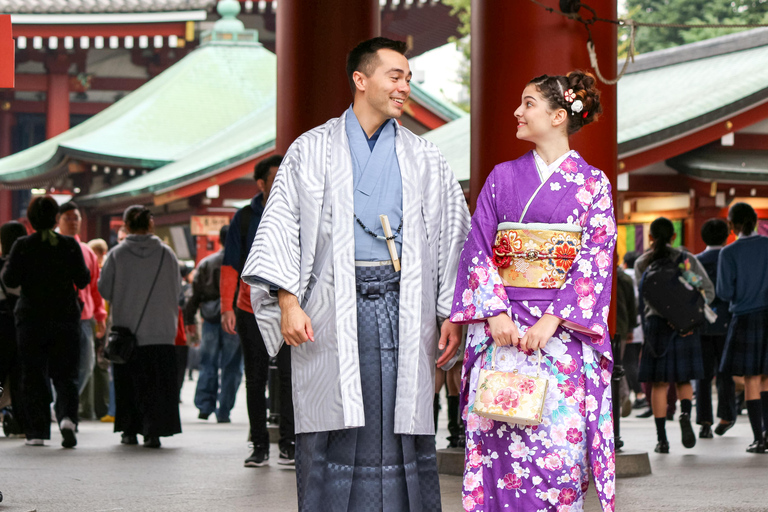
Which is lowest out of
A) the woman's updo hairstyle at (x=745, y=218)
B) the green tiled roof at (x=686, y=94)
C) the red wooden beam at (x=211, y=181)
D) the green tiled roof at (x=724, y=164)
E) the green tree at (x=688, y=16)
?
the woman's updo hairstyle at (x=745, y=218)

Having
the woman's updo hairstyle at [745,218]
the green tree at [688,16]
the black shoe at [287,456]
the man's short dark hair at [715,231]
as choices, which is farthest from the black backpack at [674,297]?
the green tree at [688,16]

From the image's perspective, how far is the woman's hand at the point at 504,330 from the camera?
4199 mm

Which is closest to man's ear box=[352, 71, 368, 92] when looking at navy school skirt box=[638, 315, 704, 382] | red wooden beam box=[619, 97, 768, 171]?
navy school skirt box=[638, 315, 704, 382]

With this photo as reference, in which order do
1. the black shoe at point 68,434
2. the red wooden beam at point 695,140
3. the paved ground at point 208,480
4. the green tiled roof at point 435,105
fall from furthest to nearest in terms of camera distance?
the green tiled roof at point 435,105
the red wooden beam at point 695,140
the black shoe at point 68,434
the paved ground at point 208,480

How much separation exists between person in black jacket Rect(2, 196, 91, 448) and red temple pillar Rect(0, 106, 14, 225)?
48.0 feet

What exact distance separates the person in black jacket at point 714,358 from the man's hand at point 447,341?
5285 mm

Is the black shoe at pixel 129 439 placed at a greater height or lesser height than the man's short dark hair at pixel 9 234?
lesser

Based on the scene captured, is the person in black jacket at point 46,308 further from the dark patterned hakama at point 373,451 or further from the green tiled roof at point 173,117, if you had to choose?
Answer: the green tiled roof at point 173,117

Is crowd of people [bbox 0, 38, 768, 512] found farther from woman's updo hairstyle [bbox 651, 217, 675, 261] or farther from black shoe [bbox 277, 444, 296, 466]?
woman's updo hairstyle [bbox 651, 217, 675, 261]

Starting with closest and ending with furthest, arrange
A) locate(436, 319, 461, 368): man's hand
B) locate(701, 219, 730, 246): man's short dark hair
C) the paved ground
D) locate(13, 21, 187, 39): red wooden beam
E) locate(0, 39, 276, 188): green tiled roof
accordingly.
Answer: locate(436, 319, 461, 368): man's hand → the paved ground → locate(701, 219, 730, 246): man's short dark hair → locate(0, 39, 276, 188): green tiled roof → locate(13, 21, 187, 39): red wooden beam

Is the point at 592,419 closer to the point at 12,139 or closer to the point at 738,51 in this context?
the point at 738,51

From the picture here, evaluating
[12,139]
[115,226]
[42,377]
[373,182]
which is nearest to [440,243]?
[373,182]

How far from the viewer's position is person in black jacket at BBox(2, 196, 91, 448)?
27.1 ft

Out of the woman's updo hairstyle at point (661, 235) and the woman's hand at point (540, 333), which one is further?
the woman's updo hairstyle at point (661, 235)
